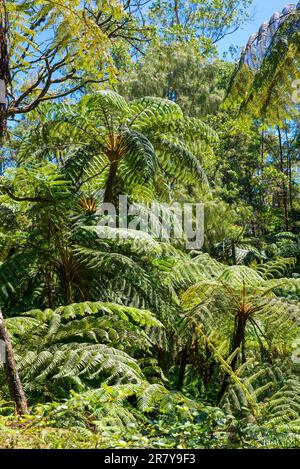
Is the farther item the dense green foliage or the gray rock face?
the gray rock face

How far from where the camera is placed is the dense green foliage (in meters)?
2.95

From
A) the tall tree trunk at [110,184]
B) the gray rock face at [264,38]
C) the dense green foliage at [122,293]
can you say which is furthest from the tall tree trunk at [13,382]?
the gray rock face at [264,38]

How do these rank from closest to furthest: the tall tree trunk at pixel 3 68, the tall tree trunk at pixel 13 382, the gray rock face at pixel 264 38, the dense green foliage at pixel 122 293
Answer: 1. the dense green foliage at pixel 122 293
2. the tall tree trunk at pixel 13 382
3. the tall tree trunk at pixel 3 68
4. the gray rock face at pixel 264 38

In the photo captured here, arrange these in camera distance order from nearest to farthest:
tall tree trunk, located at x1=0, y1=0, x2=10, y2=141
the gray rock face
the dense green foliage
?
1. the dense green foliage
2. tall tree trunk, located at x1=0, y1=0, x2=10, y2=141
3. the gray rock face

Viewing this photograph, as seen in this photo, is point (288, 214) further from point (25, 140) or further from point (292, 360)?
point (292, 360)

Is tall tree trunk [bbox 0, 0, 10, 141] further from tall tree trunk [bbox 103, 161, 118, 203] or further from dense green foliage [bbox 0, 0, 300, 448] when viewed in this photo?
tall tree trunk [bbox 103, 161, 118, 203]

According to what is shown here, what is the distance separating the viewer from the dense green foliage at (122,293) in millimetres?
2945

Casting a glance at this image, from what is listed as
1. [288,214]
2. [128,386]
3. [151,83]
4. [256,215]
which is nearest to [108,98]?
[128,386]

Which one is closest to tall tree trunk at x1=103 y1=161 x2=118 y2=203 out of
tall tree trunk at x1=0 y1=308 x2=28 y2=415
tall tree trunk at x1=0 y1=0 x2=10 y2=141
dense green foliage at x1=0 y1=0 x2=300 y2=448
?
dense green foliage at x1=0 y1=0 x2=300 y2=448

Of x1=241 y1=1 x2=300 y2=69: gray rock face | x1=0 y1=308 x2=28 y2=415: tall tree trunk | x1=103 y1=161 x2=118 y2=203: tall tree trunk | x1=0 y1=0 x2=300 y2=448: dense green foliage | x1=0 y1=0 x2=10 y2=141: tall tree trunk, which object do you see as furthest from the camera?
x1=103 y1=161 x2=118 y2=203: tall tree trunk

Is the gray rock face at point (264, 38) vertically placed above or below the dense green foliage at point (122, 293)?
above

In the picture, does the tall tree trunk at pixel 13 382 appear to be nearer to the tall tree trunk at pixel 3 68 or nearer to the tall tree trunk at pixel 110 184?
the tall tree trunk at pixel 3 68

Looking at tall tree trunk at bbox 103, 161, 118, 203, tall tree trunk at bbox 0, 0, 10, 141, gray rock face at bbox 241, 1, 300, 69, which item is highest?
gray rock face at bbox 241, 1, 300, 69

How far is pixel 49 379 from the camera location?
13.0ft
